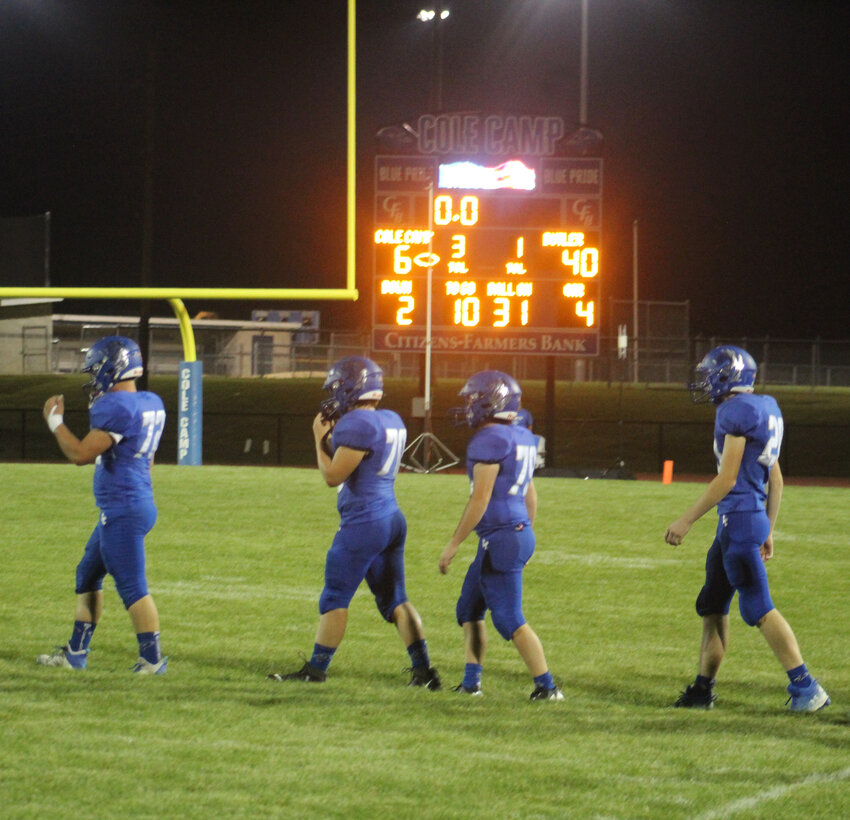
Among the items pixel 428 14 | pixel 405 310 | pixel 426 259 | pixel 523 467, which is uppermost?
pixel 428 14

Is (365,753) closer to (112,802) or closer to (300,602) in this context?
(112,802)

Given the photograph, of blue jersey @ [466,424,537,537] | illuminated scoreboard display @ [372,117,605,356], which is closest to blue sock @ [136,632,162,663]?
blue jersey @ [466,424,537,537]

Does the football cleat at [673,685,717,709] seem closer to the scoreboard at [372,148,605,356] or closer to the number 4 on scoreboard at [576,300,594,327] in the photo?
the scoreboard at [372,148,605,356]

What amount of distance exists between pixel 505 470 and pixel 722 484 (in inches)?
36.1

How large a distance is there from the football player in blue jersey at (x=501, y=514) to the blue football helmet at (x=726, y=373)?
2.69 ft

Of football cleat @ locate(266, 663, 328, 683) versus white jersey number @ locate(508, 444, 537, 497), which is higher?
white jersey number @ locate(508, 444, 537, 497)

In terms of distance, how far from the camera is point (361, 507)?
19.9 ft

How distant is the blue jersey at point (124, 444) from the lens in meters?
6.14

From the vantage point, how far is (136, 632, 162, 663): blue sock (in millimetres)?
6281

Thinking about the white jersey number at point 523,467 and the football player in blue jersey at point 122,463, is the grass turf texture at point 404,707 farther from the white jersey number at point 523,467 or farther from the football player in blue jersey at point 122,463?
the white jersey number at point 523,467

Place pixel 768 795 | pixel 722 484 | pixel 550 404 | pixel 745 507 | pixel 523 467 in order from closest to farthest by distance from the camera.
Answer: pixel 768 795 < pixel 722 484 < pixel 745 507 < pixel 523 467 < pixel 550 404

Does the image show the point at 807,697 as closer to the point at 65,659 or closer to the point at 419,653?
the point at 419,653

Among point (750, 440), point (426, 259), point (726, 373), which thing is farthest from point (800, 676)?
point (426, 259)

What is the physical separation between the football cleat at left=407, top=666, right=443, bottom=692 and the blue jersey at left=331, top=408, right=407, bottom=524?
0.75m
